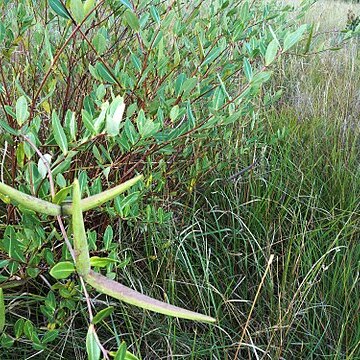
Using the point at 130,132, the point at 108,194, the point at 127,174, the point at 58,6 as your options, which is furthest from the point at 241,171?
the point at 108,194

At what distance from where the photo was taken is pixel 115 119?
0.68m

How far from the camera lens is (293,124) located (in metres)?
1.98

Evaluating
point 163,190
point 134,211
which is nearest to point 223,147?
point 163,190

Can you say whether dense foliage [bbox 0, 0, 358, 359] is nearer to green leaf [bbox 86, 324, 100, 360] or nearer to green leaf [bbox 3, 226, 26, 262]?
green leaf [bbox 3, 226, 26, 262]

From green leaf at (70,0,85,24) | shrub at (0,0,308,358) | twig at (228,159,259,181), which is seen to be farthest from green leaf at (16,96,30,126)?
twig at (228,159,259,181)

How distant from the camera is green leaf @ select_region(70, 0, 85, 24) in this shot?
0.77 meters

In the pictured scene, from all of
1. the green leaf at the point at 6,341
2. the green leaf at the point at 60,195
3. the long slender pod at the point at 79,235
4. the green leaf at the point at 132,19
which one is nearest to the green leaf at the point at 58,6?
the green leaf at the point at 132,19

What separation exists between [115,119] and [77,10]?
0.73 feet

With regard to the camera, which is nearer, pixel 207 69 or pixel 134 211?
pixel 134 211

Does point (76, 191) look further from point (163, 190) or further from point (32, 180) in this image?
point (163, 190)

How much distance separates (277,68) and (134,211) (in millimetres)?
1843

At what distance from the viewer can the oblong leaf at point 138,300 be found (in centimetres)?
43

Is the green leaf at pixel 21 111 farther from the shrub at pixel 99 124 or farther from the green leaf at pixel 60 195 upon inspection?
the green leaf at pixel 60 195

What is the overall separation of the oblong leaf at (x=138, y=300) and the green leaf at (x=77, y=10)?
468 mm
